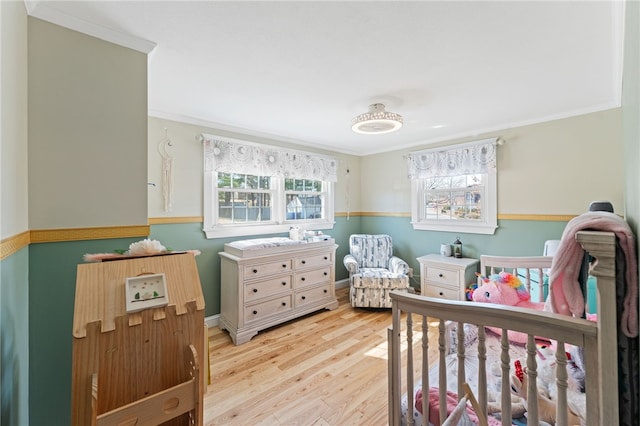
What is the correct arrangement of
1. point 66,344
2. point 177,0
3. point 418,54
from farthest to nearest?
point 418,54
point 66,344
point 177,0

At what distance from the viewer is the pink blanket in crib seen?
0.74 meters

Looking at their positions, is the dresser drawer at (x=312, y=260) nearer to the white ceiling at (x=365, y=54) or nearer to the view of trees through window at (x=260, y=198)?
the view of trees through window at (x=260, y=198)

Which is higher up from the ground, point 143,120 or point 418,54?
point 418,54

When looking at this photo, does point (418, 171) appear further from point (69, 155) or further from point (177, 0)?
point (69, 155)

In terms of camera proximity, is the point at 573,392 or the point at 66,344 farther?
the point at 66,344

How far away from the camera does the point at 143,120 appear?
1611mm

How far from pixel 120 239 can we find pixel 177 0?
4.23ft

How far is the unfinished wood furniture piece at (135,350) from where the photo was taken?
38.0 inches

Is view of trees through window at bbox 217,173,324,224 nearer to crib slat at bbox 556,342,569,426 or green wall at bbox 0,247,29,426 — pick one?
green wall at bbox 0,247,29,426

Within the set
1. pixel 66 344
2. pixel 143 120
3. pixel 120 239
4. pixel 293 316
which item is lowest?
pixel 293 316

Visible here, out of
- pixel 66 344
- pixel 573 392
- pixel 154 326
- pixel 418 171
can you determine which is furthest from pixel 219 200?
pixel 573 392

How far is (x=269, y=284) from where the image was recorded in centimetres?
288

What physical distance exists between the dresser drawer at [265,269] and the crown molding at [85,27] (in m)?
1.94

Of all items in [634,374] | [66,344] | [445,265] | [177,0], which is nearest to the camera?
[634,374]
